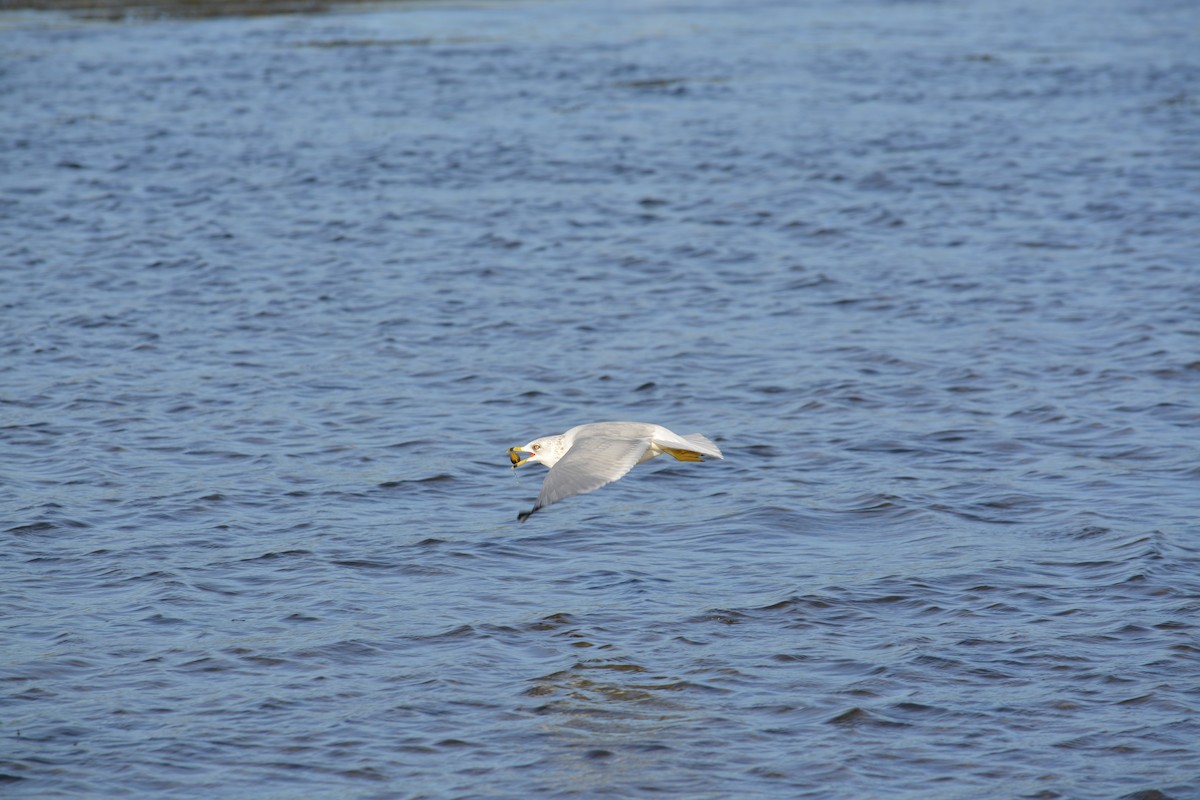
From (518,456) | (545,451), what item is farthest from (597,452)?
(518,456)

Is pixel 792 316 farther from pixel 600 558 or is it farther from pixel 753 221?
pixel 600 558

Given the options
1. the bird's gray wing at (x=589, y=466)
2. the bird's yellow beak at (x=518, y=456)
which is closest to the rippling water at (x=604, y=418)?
the bird's yellow beak at (x=518, y=456)

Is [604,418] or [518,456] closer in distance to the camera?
[518,456]

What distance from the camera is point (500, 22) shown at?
1286 inches

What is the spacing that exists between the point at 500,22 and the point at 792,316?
68.0 ft

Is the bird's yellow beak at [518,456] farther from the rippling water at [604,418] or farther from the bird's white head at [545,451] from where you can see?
the rippling water at [604,418]

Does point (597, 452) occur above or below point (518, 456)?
above

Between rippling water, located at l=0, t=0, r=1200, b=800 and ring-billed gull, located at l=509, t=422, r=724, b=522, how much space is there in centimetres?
63

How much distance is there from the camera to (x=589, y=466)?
7840 mm

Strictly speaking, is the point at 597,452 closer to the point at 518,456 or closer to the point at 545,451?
the point at 545,451

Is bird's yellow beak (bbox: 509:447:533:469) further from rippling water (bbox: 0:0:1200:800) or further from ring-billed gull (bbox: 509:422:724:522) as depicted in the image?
rippling water (bbox: 0:0:1200:800)

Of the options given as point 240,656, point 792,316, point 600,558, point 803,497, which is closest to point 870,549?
point 803,497

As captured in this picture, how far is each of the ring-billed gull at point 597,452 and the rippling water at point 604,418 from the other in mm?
630

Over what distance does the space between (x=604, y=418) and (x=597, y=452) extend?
2871mm
